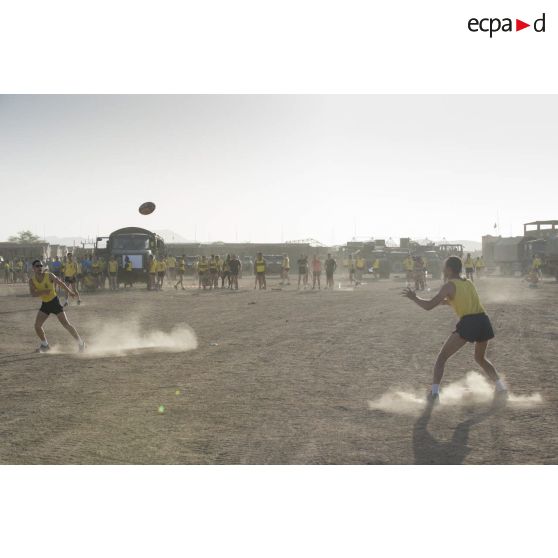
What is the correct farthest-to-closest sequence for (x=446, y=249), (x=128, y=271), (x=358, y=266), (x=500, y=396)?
(x=446, y=249), (x=358, y=266), (x=128, y=271), (x=500, y=396)

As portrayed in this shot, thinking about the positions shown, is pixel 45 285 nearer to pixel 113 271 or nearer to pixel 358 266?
pixel 113 271

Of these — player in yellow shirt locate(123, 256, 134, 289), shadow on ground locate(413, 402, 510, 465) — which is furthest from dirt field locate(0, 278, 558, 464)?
player in yellow shirt locate(123, 256, 134, 289)

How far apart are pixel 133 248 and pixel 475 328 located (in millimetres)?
25493

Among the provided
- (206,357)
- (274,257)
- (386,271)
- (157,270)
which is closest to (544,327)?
(206,357)

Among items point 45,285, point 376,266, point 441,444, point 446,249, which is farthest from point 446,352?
point 446,249

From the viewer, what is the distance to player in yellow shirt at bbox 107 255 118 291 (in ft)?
93.7

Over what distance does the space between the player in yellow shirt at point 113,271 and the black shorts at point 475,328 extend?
2361cm

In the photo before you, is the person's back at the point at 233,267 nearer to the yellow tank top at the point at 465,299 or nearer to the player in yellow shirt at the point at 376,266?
the player in yellow shirt at the point at 376,266

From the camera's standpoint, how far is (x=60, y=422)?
20.2 feet

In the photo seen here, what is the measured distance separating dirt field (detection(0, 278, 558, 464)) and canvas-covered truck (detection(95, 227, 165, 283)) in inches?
619

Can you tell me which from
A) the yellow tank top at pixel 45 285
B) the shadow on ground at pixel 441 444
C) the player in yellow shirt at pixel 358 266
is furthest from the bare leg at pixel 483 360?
the player in yellow shirt at pixel 358 266

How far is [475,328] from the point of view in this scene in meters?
6.94

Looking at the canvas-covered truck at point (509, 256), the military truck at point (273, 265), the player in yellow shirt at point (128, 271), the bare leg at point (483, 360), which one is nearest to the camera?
the bare leg at point (483, 360)

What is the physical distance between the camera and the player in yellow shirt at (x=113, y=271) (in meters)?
28.6
